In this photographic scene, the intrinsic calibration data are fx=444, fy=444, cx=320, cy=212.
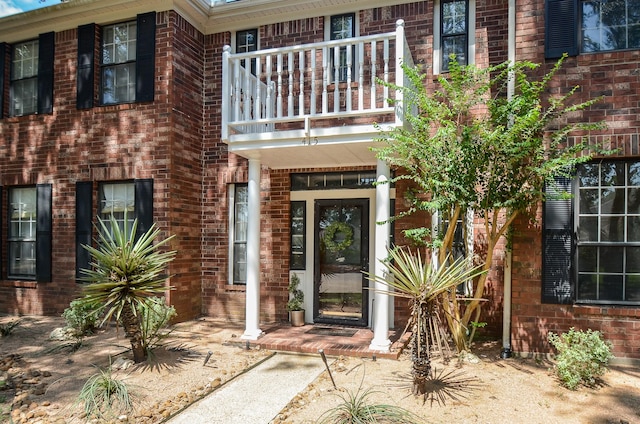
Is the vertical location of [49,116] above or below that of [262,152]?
above

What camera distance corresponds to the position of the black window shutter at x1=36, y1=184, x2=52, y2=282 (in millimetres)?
8469

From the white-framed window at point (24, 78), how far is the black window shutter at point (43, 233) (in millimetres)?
1759

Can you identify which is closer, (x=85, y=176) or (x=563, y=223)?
(x=563, y=223)

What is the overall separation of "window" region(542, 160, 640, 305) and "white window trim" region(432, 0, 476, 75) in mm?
2596

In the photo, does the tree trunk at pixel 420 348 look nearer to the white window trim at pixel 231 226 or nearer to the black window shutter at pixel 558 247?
the black window shutter at pixel 558 247

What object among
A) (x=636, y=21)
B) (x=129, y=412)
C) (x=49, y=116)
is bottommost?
(x=129, y=412)

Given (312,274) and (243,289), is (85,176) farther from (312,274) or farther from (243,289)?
(312,274)

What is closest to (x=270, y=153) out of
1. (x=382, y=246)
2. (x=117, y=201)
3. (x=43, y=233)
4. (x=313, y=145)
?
(x=313, y=145)

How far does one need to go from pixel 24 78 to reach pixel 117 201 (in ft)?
11.3

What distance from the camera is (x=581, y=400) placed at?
445cm

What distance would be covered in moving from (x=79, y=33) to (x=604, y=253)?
9.44 m

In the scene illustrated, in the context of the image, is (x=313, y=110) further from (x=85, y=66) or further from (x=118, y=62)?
(x=85, y=66)

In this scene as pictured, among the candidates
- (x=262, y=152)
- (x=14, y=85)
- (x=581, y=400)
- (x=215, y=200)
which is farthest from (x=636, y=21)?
(x=14, y=85)

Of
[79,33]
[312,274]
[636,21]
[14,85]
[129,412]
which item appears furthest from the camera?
[14,85]
